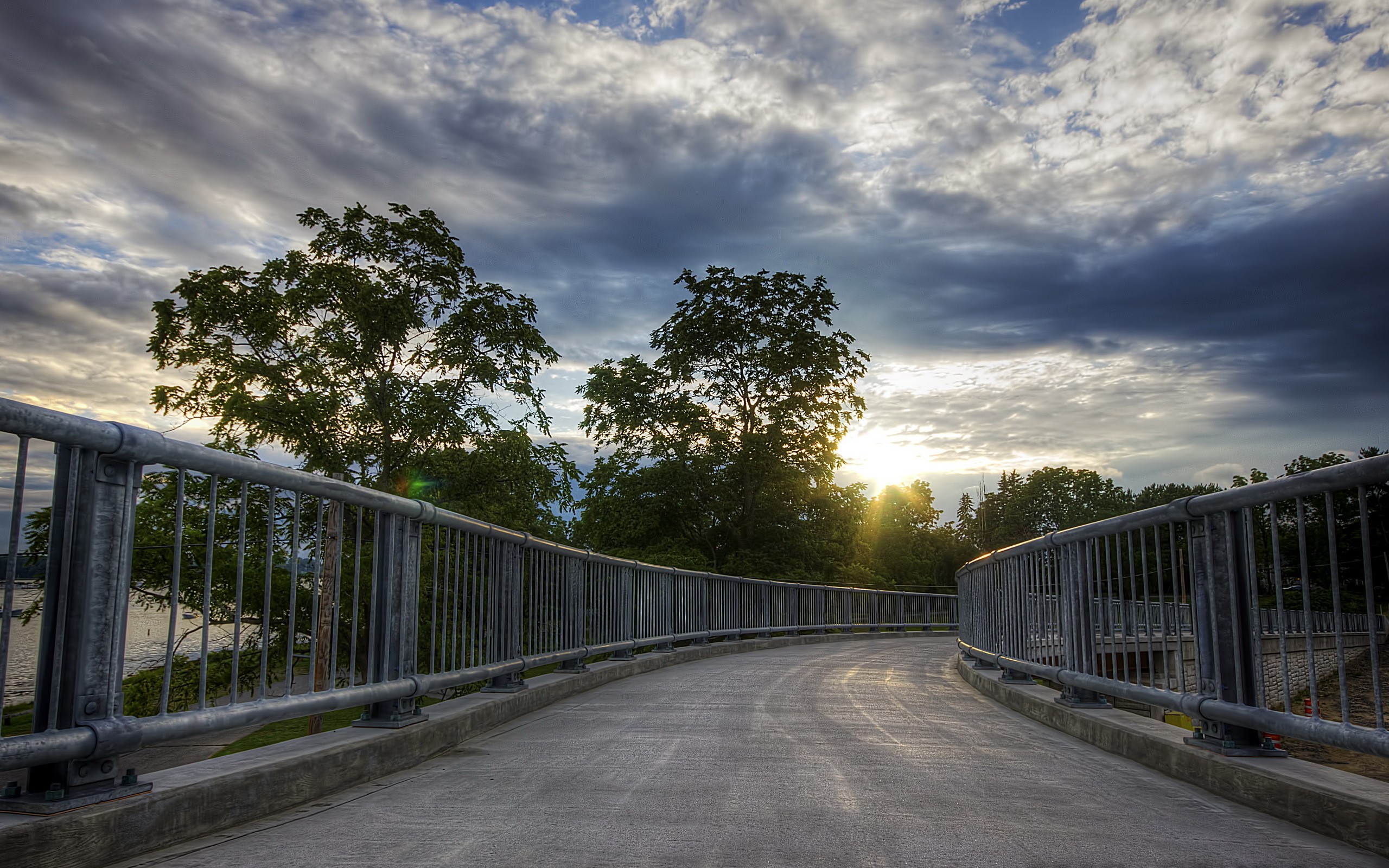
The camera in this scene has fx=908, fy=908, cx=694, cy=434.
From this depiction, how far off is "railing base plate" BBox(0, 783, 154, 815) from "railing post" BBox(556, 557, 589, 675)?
5760 millimetres

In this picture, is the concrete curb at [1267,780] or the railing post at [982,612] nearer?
the concrete curb at [1267,780]

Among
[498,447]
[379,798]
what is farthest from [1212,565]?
[498,447]

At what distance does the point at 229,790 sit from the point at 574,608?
5713 mm

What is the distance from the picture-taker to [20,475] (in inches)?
108

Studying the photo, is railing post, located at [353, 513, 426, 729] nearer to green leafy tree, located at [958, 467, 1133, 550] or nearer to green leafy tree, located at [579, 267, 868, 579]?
green leafy tree, located at [579, 267, 868, 579]

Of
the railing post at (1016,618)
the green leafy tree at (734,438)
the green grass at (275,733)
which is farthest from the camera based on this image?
the green leafy tree at (734,438)

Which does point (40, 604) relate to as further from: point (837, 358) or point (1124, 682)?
point (837, 358)

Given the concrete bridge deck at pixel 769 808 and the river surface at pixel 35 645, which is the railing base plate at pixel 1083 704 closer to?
the concrete bridge deck at pixel 769 808

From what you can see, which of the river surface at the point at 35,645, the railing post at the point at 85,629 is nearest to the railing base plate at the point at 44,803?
the railing post at the point at 85,629

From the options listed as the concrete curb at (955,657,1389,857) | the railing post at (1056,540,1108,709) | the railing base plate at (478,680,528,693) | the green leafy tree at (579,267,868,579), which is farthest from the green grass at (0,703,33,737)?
the green leafy tree at (579,267,868,579)

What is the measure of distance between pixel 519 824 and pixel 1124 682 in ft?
12.7

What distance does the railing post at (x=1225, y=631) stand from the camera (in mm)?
4277

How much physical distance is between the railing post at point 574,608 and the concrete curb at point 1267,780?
4.68m

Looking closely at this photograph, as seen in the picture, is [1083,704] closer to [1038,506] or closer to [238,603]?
[238,603]
